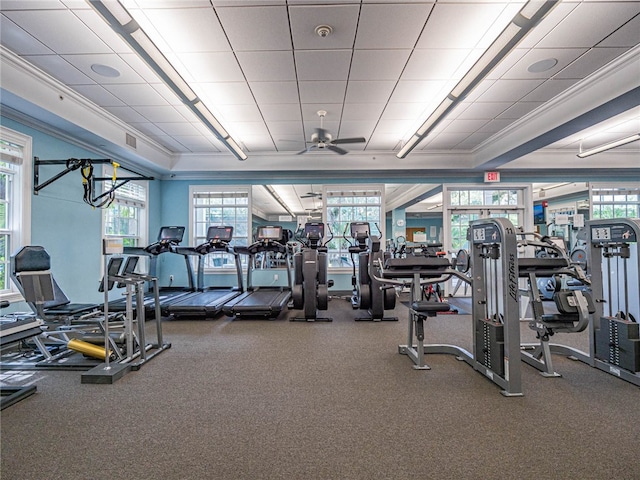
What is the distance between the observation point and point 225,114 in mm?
5199

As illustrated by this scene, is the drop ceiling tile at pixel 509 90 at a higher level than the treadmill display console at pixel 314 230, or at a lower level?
higher

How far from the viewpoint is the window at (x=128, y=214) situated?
6066mm

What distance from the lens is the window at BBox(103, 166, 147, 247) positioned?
6.07 meters

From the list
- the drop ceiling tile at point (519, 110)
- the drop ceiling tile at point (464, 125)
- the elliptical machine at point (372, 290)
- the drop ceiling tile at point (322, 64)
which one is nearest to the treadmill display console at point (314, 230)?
the elliptical machine at point (372, 290)

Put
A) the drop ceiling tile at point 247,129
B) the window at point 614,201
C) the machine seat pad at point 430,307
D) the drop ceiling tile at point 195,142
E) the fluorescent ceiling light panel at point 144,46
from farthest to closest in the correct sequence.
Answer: the window at point 614,201
the drop ceiling tile at point 195,142
the drop ceiling tile at point 247,129
the machine seat pad at point 430,307
the fluorescent ceiling light panel at point 144,46

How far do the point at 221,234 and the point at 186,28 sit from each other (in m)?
4.02

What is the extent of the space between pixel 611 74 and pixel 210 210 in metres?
7.49

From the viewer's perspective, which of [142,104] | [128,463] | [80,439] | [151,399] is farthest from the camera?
[142,104]

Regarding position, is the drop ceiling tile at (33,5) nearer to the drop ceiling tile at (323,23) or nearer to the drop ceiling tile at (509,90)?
the drop ceiling tile at (323,23)

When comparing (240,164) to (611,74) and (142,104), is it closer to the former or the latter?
(142,104)

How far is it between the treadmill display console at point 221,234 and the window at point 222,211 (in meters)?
1.29

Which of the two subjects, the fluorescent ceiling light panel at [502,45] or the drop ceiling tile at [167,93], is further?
the drop ceiling tile at [167,93]

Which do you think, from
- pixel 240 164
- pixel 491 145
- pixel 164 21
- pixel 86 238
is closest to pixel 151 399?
pixel 164 21

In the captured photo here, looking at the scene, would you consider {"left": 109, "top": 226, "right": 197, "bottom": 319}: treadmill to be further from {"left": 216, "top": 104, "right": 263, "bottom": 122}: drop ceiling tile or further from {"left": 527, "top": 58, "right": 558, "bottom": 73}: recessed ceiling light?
{"left": 527, "top": 58, "right": 558, "bottom": 73}: recessed ceiling light
